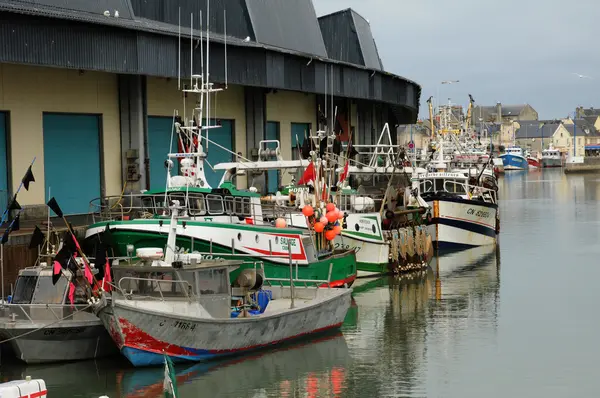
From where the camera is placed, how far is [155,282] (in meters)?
19.8

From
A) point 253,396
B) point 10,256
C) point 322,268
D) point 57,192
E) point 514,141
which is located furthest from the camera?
point 514,141

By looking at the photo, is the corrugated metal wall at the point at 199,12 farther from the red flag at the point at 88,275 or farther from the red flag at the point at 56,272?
the red flag at the point at 56,272

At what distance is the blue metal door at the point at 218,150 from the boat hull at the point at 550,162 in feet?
495

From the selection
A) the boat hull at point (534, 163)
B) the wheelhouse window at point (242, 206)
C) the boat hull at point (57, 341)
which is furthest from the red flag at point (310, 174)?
the boat hull at point (534, 163)

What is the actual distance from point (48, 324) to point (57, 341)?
506 mm

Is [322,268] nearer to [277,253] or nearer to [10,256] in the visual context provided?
[277,253]

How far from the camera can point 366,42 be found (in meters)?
61.1

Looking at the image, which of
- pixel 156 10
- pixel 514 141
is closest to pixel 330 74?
pixel 156 10

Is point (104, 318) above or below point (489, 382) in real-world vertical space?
above

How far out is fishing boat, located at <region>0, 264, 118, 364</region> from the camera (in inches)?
786

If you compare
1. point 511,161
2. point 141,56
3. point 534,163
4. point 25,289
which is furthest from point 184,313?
point 534,163

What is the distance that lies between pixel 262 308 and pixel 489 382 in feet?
15.7

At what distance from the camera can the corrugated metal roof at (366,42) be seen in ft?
195

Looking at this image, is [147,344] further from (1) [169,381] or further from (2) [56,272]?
(1) [169,381]
